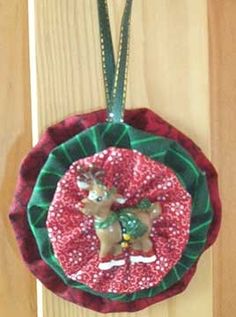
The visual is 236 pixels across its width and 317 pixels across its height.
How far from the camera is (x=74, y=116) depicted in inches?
18.5

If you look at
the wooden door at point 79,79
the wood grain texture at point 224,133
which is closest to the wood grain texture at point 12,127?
the wooden door at point 79,79

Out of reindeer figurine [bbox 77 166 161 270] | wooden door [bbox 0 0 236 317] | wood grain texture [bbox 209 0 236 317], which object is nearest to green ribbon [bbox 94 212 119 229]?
reindeer figurine [bbox 77 166 161 270]

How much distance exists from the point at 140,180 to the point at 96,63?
0.12 meters

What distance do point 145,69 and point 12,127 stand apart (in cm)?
14

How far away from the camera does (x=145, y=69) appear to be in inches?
19.6

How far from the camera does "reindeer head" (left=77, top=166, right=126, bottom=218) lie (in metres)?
0.41

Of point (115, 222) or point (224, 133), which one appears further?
point (224, 133)

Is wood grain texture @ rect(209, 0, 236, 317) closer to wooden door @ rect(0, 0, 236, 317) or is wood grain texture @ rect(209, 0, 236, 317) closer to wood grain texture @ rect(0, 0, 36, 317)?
wooden door @ rect(0, 0, 236, 317)

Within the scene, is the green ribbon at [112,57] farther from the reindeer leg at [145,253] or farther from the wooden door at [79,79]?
the reindeer leg at [145,253]

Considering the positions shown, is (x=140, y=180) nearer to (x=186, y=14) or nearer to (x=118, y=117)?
(x=118, y=117)

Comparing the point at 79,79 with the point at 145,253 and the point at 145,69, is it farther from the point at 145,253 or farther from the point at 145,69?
the point at 145,253

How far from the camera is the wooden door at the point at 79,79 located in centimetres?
48

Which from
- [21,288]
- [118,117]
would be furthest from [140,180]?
[21,288]

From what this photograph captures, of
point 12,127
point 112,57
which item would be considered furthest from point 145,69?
point 12,127
